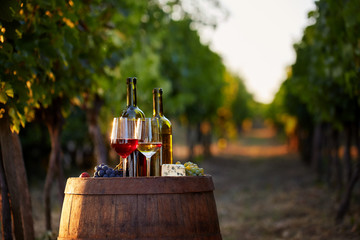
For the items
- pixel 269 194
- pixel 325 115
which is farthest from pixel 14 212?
pixel 269 194

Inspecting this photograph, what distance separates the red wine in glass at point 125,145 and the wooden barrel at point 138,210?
212mm

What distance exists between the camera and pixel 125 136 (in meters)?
3.20

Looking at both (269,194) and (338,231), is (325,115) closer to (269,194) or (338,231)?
(338,231)

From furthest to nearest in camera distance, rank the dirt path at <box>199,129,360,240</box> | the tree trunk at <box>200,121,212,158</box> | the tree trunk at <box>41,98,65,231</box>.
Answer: the tree trunk at <box>200,121,212,158</box>
the dirt path at <box>199,129,360,240</box>
the tree trunk at <box>41,98,65,231</box>

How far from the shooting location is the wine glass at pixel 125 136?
10.4ft

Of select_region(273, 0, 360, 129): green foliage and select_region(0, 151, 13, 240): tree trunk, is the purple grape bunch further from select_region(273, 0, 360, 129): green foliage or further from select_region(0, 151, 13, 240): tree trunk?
select_region(273, 0, 360, 129): green foliage

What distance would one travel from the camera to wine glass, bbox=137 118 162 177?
314 cm

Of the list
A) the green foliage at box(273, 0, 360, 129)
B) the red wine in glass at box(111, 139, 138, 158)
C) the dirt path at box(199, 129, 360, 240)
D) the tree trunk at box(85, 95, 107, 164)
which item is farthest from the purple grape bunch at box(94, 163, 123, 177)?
the tree trunk at box(85, 95, 107, 164)

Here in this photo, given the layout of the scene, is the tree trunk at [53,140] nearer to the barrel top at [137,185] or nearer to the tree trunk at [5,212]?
the tree trunk at [5,212]

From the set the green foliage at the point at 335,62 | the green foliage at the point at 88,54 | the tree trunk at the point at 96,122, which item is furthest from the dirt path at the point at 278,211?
the green foliage at the point at 88,54

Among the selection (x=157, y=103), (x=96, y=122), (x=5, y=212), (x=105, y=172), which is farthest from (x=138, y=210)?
(x=96, y=122)

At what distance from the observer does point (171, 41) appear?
1811cm

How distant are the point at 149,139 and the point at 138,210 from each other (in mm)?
442

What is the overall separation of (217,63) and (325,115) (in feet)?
62.7
